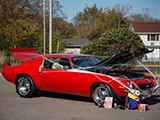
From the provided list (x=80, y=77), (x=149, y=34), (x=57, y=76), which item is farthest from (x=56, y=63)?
(x=149, y=34)

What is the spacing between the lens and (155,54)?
51.4 meters

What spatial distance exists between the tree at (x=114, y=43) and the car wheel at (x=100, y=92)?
1094 centimetres

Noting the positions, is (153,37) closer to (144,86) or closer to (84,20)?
(84,20)

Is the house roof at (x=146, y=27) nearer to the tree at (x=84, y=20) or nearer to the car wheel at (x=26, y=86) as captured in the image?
the tree at (x=84, y=20)

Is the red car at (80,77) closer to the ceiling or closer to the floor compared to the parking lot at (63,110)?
closer to the ceiling

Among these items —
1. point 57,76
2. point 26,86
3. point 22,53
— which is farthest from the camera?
point 22,53

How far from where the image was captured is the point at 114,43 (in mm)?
18375

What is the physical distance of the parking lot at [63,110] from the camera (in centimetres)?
613

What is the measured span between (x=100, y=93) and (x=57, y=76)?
1.54m

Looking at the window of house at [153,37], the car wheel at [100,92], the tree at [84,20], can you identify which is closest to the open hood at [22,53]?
the car wheel at [100,92]

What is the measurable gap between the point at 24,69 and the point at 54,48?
3038 cm

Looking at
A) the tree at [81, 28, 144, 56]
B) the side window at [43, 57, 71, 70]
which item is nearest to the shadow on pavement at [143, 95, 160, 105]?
the side window at [43, 57, 71, 70]

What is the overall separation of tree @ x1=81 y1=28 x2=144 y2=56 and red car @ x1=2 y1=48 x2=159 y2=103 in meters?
9.50

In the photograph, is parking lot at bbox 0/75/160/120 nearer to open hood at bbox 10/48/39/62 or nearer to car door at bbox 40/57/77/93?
car door at bbox 40/57/77/93
